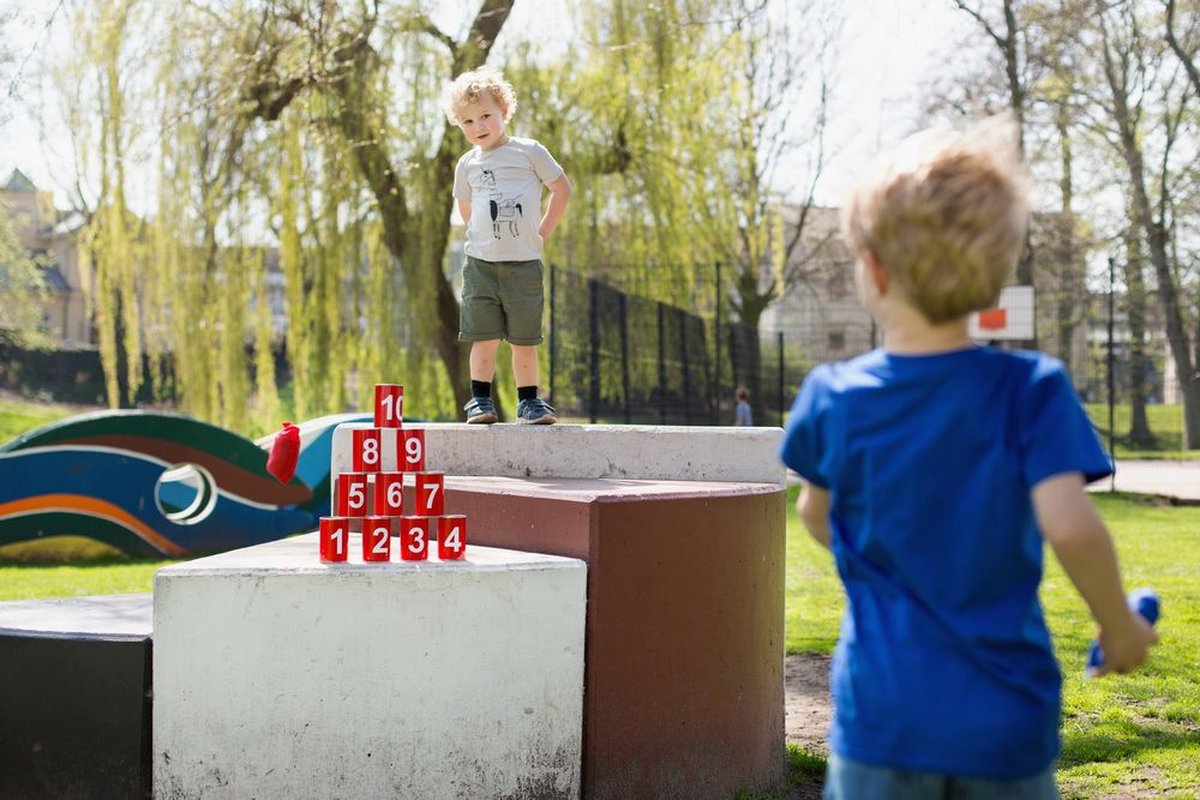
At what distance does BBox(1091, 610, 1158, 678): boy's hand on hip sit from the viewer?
1.88 meters

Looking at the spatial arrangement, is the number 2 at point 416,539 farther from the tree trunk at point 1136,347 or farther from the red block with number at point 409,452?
the tree trunk at point 1136,347

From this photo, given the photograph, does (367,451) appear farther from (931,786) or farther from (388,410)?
(931,786)

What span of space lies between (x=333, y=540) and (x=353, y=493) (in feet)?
0.67

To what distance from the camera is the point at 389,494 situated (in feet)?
13.6

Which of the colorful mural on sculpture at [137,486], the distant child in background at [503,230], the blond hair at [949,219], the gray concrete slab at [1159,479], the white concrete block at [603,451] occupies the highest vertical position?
the distant child in background at [503,230]

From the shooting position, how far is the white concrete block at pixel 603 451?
4.93m

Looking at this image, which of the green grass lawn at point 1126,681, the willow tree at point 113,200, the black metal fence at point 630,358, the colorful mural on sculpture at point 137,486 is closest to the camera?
the green grass lawn at point 1126,681

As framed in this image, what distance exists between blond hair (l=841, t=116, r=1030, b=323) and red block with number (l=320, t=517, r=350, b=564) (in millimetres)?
2371

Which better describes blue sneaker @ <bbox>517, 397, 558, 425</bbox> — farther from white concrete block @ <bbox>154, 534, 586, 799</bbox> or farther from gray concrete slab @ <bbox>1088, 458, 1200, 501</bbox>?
gray concrete slab @ <bbox>1088, 458, 1200, 501</bbox>

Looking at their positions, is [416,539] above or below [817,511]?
below

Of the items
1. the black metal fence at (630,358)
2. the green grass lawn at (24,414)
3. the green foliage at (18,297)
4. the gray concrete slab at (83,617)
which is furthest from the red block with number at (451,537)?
the green foliage at (18,297)

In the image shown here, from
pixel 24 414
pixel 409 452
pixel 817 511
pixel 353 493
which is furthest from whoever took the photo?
pixel 24 414

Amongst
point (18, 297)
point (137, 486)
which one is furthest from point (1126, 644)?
point (18, 297)

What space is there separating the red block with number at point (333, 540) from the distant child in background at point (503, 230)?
1.80m
